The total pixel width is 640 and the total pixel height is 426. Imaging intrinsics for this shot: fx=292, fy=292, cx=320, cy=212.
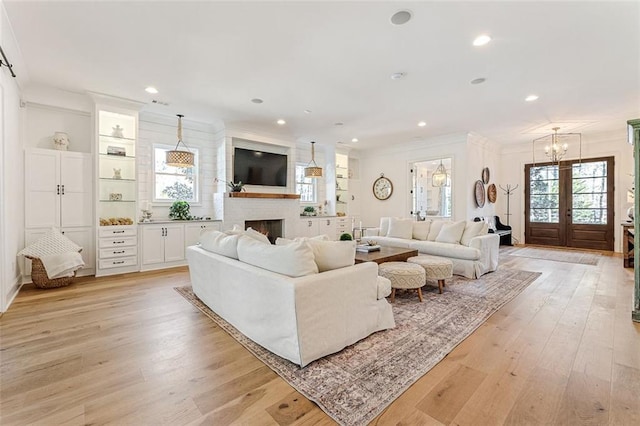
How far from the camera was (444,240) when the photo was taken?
16.8 ft

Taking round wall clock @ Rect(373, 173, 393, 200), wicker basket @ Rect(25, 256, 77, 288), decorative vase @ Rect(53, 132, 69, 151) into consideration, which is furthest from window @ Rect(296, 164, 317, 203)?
wicker basket @ Rect(25, 256, 77, 288)

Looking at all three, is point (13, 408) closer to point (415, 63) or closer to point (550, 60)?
point (415, 63)

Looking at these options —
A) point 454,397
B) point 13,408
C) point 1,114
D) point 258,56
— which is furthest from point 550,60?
point 1,114

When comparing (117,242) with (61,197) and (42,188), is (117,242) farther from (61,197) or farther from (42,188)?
(42,188)

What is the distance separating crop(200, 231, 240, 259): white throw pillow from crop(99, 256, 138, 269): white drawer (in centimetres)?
232

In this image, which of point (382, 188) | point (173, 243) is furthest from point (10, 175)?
point (382, 188)

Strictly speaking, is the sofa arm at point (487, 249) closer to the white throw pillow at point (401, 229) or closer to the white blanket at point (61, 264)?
the white throw pillow at point (401, 229)

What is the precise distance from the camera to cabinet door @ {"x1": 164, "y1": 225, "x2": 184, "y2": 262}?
5.22 metres

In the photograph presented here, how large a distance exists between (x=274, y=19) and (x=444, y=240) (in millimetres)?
4244

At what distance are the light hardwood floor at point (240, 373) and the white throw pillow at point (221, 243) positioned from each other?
0.69 m

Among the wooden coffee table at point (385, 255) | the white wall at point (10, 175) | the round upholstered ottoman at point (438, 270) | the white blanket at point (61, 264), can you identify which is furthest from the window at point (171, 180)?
the round upholstered ottoman at point (438, 270)

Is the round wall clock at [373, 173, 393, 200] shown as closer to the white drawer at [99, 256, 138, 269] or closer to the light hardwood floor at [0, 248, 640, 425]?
the light hardwood floor at [0, 248, 640, 425]

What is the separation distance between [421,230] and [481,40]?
3.40m

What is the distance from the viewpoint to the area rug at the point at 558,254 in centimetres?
596
